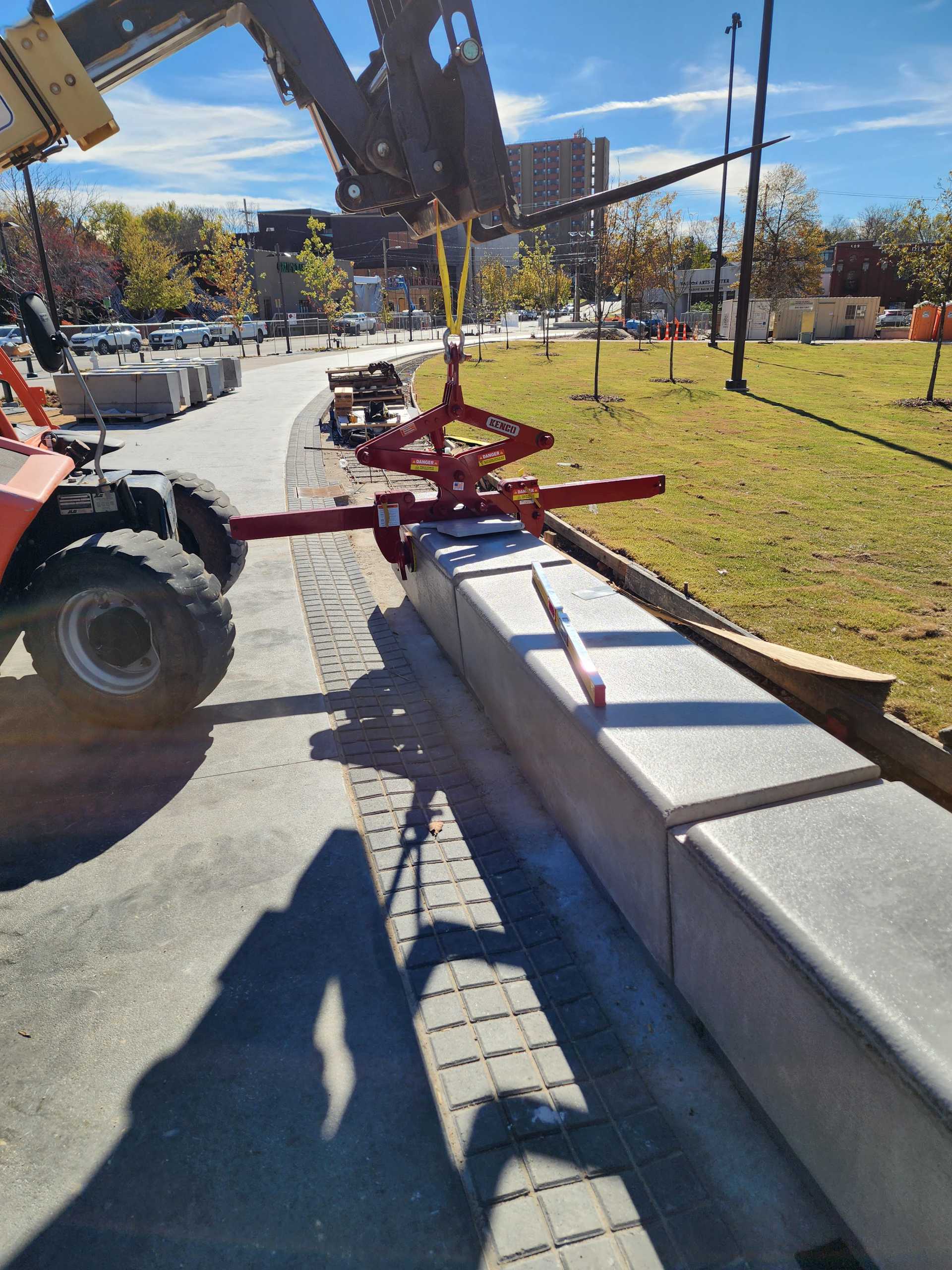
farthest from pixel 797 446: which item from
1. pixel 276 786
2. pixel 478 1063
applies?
pixel 478 1063

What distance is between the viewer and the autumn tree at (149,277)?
173 feet

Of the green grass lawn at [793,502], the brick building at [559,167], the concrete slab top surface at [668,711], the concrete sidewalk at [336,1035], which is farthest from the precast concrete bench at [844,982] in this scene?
the brick building at [559,167]

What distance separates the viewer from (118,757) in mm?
5004

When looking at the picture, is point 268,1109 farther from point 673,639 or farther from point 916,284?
point 916,284

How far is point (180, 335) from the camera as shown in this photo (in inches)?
1805

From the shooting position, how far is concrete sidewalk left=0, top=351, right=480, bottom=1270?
2.41 metres

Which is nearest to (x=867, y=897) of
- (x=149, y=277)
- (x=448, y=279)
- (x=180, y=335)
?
(x=448, y=279)

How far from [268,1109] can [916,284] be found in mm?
22294

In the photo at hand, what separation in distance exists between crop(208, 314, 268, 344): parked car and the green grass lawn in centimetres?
3295

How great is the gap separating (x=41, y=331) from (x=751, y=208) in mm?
19418

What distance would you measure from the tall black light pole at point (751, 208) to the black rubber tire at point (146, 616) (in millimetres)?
17894

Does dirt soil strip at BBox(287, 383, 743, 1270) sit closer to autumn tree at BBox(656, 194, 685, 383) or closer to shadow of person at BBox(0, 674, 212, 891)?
shadow of person at BBox(0, 674, 212, 891)

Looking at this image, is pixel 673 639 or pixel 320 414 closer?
pixel 673 639

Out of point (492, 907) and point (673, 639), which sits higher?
point (673, 639)
